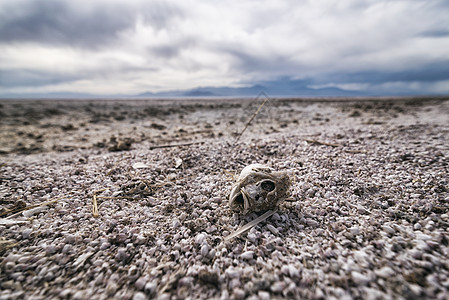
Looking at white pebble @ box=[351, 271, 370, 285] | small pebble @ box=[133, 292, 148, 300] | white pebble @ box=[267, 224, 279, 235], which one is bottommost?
small pebble @ box=[133, 292, 148, 300]

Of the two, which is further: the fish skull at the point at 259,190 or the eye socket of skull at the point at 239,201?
the eye socket of skull at the point at 239,201

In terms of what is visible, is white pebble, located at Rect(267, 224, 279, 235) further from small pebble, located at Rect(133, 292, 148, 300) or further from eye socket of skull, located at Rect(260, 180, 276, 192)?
small pebble, located at Rect(133, 292, 148, 300)

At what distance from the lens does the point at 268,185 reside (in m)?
3.38

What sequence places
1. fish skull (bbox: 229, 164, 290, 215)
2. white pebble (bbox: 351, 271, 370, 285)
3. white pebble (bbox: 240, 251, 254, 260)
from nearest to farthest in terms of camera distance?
white pebble (bbox: 351, 271, 370, 285) → white pebble (bbox: 240, 251, 254, 260) → fish skull (bbox: 229, 164, 290, 215)

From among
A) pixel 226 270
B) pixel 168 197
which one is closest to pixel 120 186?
pixel 168 197

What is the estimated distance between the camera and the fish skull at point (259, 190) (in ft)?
10.6

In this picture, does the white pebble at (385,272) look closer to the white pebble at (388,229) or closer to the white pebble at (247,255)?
the white pebble at (388,229)

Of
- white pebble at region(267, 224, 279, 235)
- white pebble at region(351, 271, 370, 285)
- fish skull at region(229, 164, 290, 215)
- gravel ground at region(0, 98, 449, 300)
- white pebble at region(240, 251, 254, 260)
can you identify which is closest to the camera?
white pebble at region(351, 271, 370, 285)

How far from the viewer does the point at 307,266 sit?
2.32 metres

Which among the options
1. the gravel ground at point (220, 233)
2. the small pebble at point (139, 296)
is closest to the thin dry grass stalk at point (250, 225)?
the gravel ground at point (220, 233)

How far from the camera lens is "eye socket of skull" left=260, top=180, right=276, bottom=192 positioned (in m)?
3.33

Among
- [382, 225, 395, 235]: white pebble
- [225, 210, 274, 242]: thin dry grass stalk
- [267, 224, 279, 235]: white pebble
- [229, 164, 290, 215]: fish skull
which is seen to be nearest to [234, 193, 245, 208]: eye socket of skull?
[229, 164, 290, 215]: fish skull

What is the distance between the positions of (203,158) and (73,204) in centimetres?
350

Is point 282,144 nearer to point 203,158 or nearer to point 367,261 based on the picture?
point 203,158
